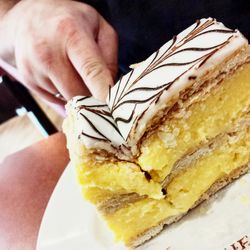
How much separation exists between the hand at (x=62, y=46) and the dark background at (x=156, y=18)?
0.47 feet

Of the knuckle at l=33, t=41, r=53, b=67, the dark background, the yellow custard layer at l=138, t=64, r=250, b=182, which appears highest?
the knuckle at l=33, t=41, r=53, b=67

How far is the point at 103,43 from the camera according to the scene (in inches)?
57.6

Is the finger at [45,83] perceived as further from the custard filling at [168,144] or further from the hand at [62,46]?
the custard filling at [168,144]

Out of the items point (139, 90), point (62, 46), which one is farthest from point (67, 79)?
point (139, 90)

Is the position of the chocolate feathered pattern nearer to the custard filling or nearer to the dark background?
the custard filling

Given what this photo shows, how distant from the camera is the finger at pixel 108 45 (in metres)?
1.44

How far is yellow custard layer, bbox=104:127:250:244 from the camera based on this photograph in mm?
1129

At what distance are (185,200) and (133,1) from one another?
2.37ft

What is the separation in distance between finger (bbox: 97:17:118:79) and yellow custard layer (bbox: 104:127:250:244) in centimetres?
43

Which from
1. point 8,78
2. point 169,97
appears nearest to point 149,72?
point 169,97

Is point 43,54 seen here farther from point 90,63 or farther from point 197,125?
point 197,125

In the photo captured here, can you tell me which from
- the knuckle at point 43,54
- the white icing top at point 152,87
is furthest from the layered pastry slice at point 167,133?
the knuckle at point 43,54

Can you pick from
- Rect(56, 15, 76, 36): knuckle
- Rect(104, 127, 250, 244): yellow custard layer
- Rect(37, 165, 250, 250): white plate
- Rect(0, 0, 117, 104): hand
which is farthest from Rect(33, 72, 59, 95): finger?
Rect(104, 127, 250, 244): yellow custard layer

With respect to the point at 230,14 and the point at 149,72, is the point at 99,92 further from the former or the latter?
the point at 230,14
